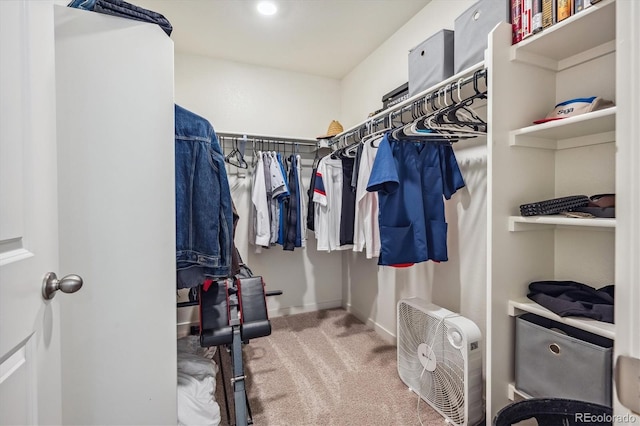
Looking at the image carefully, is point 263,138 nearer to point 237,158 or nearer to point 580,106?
point 237,158

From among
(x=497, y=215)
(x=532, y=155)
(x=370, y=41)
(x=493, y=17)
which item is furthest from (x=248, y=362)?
(x=370, y=41)

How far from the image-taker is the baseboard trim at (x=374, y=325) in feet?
8.02

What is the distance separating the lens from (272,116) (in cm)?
300

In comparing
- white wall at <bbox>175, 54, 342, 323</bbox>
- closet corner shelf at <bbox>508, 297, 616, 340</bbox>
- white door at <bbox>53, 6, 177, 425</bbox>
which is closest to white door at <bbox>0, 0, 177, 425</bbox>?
white door at <bbox>53, 6, 177, 425</bbox>

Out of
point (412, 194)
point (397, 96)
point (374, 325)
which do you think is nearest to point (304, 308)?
point (374, 325)

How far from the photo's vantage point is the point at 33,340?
668 mm

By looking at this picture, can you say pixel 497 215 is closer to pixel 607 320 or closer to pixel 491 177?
pixel 491 177

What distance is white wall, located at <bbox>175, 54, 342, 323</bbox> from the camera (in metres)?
2.77

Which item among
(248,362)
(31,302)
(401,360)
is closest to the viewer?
(31,302)

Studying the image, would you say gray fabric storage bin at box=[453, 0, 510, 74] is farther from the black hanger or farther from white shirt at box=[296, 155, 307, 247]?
the black hanger

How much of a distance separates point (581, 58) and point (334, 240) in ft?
5.97

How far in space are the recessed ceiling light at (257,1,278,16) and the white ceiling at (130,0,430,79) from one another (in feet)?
0.12

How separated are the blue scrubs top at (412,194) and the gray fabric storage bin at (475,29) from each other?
459mm

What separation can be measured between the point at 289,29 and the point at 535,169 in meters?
2.02
